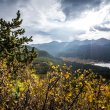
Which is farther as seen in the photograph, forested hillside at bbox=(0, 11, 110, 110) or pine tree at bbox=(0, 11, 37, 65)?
pine tree at bbox=(0, 11, 37, 65)

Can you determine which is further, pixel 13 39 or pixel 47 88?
pixel 13 39

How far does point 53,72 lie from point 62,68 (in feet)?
4.96

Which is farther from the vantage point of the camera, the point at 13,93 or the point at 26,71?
the point at 26,71

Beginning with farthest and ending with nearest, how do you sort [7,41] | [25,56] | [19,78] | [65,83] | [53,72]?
[25,56], [7,41], [19,78], [65,83], [53,72]

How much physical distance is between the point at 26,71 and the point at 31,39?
95.7ft

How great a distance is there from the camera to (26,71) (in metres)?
11.7

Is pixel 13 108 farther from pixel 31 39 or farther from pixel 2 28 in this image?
pixel 31 39

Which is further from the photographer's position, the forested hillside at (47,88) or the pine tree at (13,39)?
the pine tree at (13,39)

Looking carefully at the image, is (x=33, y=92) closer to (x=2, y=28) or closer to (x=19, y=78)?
(x=19, y=78)

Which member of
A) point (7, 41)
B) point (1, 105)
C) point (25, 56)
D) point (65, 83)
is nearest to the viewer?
point (1, 105)

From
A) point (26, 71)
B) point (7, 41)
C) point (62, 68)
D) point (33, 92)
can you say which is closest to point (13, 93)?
point (33, 92)

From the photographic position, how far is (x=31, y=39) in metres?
40.6

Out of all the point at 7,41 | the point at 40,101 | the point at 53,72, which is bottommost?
the point at 40,101

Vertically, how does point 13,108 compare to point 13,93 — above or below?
below
